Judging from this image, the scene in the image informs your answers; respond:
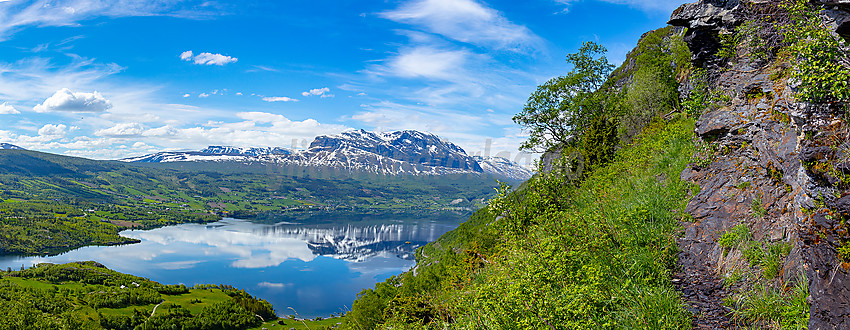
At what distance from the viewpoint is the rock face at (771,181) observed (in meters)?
5.15

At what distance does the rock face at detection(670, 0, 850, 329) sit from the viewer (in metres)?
5.15

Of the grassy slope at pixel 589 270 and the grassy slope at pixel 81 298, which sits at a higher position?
the grassy slope at pixel 589 270

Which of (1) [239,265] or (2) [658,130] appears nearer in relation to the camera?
(2) [658,130]

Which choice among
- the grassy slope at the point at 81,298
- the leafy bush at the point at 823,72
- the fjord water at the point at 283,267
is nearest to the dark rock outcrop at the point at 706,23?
the leafy bush at the point at 823,72

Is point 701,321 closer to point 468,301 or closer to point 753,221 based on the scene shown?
point 753,221

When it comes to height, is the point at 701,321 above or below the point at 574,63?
below

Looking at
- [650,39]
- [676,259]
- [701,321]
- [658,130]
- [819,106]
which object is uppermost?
[650,39]

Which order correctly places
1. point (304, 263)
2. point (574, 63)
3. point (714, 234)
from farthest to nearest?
point (304, 263) → point (574, 63) → point (714, 234)

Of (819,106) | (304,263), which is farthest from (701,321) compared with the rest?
(304,263)

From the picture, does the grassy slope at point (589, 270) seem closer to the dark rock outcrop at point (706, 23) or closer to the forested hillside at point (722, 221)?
the forested hillside at point (722, 221)

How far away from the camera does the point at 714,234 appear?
8.67 m

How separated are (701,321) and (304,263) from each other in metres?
167

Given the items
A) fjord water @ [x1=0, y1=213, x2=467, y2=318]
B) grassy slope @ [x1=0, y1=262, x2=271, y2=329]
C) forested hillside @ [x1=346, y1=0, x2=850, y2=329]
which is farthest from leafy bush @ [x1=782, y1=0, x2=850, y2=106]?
grassy slope @ [x1=0, y1=262, x2=271, y2=329]

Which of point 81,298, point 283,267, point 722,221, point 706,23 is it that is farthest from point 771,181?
point 81,298
